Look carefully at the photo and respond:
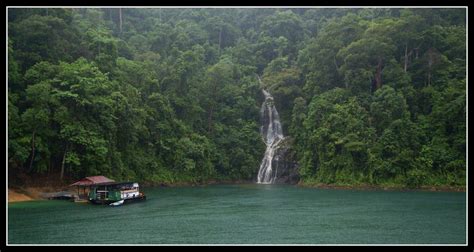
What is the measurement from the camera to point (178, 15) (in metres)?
65.0

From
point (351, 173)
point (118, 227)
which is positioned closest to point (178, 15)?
point (351, 173)

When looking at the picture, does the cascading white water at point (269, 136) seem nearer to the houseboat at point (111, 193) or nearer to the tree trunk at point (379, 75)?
the tree trunk at point (379, 75)

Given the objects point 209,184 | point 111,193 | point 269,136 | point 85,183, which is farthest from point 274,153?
point 85,183

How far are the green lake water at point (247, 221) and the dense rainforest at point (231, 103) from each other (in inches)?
217

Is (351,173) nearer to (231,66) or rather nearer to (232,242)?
(231,66)

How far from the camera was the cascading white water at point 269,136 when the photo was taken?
45.0 metres

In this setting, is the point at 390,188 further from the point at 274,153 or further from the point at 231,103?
the point at 231,103

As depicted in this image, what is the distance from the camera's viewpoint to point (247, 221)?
22219 millimetres

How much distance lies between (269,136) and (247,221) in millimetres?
26635

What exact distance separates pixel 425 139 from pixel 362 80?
279 inches

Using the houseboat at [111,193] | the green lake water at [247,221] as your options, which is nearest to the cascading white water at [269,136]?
the green lake water at [247,221]

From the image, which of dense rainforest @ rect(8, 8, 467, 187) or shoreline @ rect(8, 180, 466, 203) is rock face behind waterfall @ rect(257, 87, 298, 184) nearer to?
dense rainforest @ rect(8, 8, 467, 187)

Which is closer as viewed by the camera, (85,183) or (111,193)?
(111,193)

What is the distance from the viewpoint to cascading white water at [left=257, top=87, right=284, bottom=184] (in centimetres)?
4503
